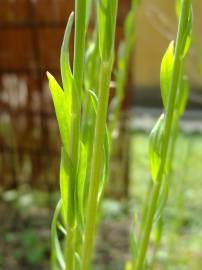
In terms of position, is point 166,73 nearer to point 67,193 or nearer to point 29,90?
point 67,193

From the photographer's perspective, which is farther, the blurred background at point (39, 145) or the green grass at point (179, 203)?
the blurred background at point (39, 145)

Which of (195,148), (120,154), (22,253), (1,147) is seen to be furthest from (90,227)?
(195,148)

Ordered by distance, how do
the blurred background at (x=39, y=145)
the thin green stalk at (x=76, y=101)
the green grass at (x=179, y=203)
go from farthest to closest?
the blurred background at (x=39, y=145) → the green grass at (x=179, y=203) → the thin green stalk at (x=76, y=101)

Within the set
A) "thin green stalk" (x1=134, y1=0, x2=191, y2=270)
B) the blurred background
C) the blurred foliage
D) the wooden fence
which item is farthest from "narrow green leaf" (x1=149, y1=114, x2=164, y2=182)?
the wooden fence

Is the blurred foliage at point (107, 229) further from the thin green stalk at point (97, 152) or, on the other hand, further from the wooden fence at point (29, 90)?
the thin green stalk at point (97, 152)

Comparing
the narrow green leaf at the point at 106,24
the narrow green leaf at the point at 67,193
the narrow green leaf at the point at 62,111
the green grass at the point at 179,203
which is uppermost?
the narrow green leaf at the point at 106,24

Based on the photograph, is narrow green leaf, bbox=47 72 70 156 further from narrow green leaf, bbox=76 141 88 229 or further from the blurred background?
the blurred background

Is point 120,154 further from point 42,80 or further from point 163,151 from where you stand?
point 163,151

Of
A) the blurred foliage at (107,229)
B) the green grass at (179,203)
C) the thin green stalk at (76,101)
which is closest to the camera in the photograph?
the thin green stalk at (76,101)

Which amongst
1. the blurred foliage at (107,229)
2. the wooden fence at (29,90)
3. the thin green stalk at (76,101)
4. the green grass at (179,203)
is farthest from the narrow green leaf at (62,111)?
the wooden fence at (29,90)

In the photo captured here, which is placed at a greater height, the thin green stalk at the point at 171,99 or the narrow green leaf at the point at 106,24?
the narrow green leaf at the point at 106,24
